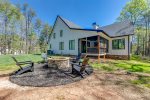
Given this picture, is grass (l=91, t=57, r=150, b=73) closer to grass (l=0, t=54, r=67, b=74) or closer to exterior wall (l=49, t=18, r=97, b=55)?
exterior wall (l=49, t=18, r=97, b=55)

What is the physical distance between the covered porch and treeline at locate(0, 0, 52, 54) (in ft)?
65.6

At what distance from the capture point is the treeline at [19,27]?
97.2 ft

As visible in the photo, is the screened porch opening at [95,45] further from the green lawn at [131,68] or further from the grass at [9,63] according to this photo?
the grass at [9,63]

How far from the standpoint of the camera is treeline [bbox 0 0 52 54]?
29622 mm

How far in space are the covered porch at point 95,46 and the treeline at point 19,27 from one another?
2000 centimetres

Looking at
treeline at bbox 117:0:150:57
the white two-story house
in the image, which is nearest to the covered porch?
the white two-story house

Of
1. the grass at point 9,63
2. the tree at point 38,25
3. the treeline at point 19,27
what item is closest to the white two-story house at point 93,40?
the grass at point 9,63

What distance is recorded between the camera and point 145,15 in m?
29.0

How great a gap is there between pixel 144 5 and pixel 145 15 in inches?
92.8

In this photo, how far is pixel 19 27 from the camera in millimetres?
35375

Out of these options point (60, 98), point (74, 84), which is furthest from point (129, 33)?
point (60, 98)

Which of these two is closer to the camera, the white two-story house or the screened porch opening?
the screened porch opening

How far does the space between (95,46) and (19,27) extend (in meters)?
26.2

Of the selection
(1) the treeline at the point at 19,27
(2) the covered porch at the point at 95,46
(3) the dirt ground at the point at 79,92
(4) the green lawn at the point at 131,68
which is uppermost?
(1) the treeline at the point at 19,27
